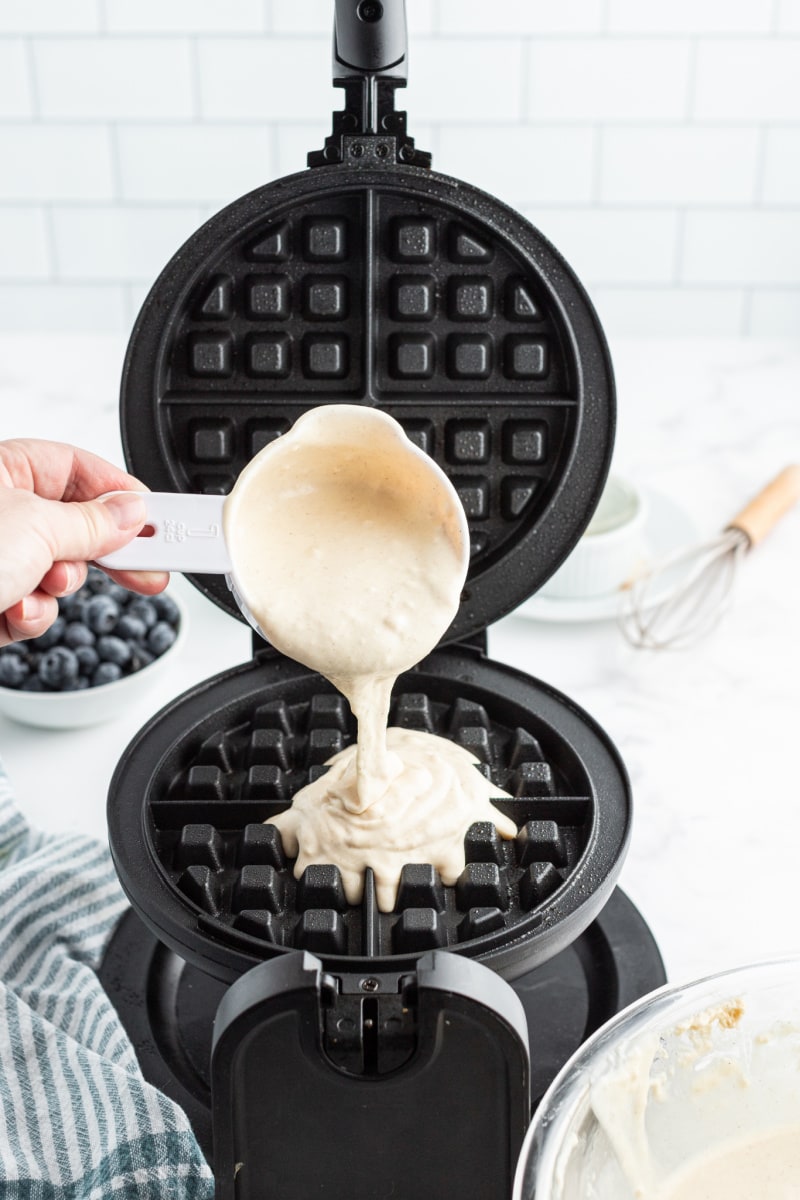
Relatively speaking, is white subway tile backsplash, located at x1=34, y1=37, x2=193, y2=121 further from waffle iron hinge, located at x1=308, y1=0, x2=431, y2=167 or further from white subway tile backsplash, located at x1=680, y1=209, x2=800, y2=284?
waffle iron hinge, located at x1=308, y1=0, x2=431, y2=167

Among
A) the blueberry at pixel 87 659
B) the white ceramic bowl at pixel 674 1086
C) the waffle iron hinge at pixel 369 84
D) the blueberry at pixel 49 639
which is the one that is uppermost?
the waffle iron hinge at pixel 369 84

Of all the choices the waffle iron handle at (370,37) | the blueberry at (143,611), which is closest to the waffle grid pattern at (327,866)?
the blueberry at (143,611)

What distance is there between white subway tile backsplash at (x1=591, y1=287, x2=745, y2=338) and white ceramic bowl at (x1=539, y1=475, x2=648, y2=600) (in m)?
1.19

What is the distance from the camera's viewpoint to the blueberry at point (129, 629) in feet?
6.75

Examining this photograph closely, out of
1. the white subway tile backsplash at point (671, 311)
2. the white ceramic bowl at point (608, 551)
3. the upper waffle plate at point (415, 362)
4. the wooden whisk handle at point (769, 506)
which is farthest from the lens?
the white subway tile backsplash at point (671, 311)

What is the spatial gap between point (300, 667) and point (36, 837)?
442mm

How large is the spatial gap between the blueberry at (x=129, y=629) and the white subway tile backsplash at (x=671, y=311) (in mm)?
1818

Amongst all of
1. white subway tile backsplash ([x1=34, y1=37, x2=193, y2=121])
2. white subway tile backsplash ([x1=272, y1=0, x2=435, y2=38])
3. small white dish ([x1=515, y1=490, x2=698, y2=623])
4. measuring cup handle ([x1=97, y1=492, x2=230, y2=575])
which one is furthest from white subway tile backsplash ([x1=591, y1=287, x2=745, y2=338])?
measuring cup handle ([x1=97, y1=492, x2=230, y2=575])

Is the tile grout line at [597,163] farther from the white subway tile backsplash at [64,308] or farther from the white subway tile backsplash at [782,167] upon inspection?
the white subway tile backsplash at [64,308]

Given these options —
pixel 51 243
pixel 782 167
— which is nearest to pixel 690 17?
pixel 782 167

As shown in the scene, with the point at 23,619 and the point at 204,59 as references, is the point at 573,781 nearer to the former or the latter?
the point at 23,619

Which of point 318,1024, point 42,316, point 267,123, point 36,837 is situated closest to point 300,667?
point 36,837

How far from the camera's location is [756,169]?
3.22 m

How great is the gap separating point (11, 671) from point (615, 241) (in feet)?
6.79
